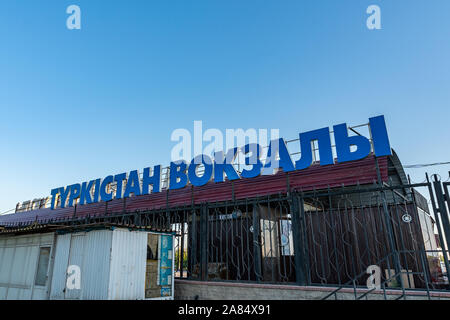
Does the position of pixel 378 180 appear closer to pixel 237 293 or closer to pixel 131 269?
pixel 237 293

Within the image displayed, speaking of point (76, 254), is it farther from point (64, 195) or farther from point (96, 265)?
point (64, 195)

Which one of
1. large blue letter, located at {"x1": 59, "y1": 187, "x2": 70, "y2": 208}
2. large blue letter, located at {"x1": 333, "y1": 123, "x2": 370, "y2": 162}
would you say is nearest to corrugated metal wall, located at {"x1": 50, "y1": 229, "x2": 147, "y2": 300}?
large blue letter, located at {"x1": 333, "y1": 123, "x2": 370, "y2": 162}

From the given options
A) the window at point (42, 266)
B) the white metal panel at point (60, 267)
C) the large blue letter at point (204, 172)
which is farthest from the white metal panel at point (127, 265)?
the large blue letter at point (204, 172)

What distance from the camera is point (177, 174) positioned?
14.5 m

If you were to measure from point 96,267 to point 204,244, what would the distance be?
360cm

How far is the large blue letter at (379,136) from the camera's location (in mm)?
9430

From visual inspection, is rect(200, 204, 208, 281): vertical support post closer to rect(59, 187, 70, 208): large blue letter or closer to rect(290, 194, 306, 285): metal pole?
rect(290, 194, 306, 285): metal pole

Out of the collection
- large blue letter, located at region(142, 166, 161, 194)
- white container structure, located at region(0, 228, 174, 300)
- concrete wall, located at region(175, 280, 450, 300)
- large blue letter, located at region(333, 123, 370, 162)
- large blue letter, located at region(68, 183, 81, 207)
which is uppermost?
large blue letter, located at region(68, 183, 81, 207)

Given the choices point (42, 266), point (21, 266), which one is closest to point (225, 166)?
point (42, 266)

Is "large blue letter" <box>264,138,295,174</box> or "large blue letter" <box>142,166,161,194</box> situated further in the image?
"large blue letter" <box>142,166,161,194</box>

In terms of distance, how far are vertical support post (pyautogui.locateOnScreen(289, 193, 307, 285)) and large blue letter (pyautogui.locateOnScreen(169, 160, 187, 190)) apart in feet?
22.4

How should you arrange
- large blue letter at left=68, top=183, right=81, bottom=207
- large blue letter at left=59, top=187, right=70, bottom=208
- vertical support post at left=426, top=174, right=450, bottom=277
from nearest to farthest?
vertical support post at left=426, top=174, right=450, bottom=277, large blue letter at left=68, top=183, right=81, bottom=207, large blue letter at left=59, top=187, right=70, bottom=208

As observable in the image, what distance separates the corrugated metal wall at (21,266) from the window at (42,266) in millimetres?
148

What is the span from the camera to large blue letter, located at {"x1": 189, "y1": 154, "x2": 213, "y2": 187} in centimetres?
1345
